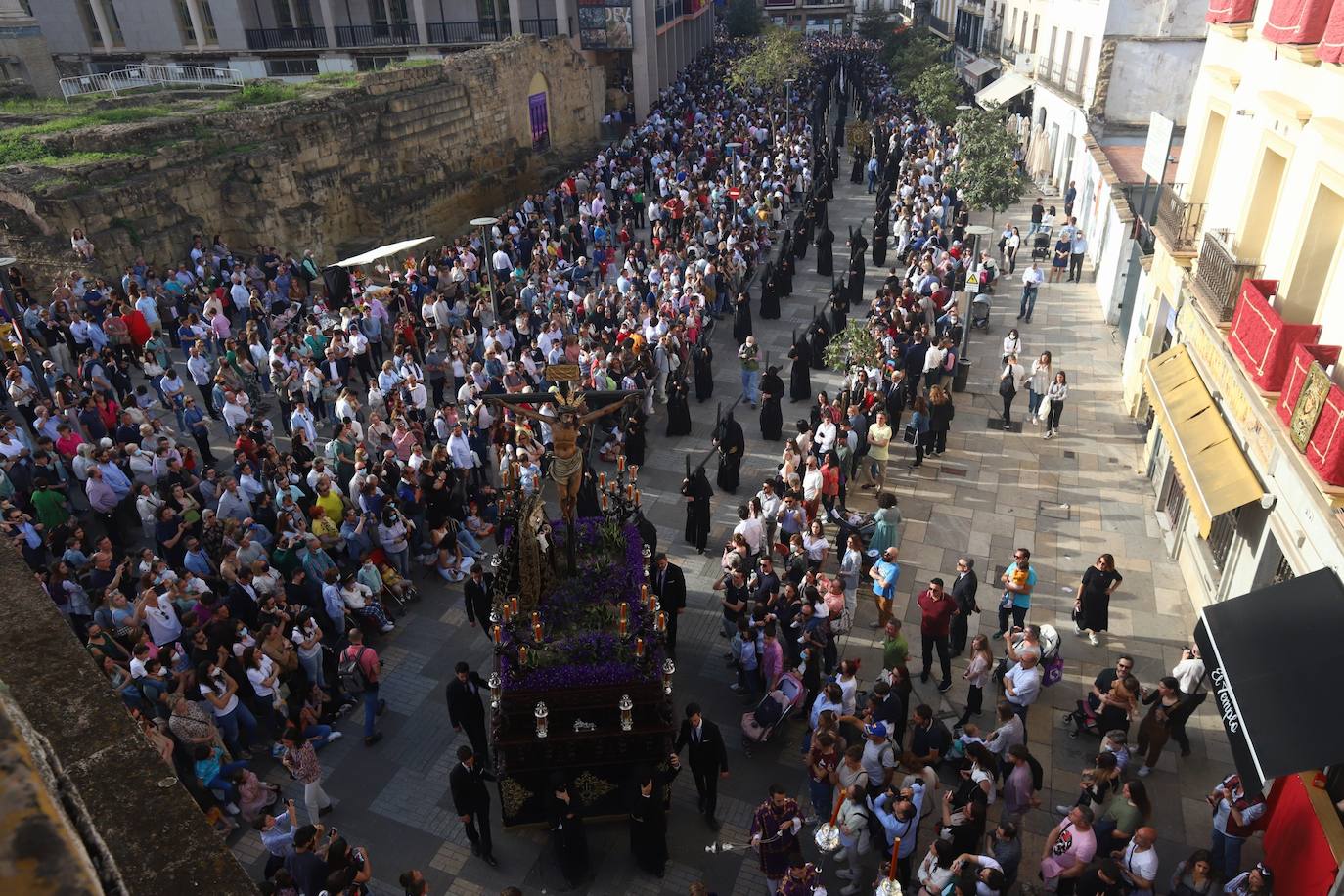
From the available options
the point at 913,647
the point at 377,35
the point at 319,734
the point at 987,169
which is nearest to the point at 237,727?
the point at 319,734

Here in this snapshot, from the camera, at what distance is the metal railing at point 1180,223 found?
1316 cm

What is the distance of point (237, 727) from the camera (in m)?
9.16

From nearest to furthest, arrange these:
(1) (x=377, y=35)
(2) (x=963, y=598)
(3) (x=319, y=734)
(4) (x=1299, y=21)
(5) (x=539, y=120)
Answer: (4) (x=1299, y=21), (3) (x=319, y=734), (2) (x=963, y=598), (5) (x=539, y=120), (1) (x=377, y=35)

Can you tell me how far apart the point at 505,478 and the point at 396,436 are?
3633mm

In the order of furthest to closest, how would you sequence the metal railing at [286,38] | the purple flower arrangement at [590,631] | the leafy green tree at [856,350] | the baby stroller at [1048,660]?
the metal railing at [286,38] → the leafy green tree at [856,350] → the baby stroller at [1048,660] → the purple flower arrangement at [590,631]

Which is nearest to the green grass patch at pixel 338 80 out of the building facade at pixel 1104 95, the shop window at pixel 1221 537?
the building facade at pixel 1104 95

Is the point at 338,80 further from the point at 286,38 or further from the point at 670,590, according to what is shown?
the point at 670,590

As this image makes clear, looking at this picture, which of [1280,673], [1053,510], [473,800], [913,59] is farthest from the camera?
[913,59]

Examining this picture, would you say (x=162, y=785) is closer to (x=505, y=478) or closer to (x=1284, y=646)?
(x=505, y=478)

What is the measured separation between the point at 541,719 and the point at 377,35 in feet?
135

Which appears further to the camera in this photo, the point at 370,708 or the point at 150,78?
the point at 150,78

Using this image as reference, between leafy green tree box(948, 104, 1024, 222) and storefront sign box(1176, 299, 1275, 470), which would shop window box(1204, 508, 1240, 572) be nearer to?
storefront sign box(1176, 299, 1275, 470)

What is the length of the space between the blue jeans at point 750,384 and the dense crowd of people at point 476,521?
0.07 m

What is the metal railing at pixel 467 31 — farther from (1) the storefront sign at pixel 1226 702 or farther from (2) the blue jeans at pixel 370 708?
(1) the storefront sign at pixel 1226 702
